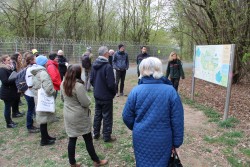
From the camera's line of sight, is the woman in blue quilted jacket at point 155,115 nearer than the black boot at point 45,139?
Yes

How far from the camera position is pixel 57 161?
452 centimetres

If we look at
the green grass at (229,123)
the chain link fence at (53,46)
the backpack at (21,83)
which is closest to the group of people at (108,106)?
the backpack at (21,83)

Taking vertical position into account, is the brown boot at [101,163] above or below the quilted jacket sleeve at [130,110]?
below

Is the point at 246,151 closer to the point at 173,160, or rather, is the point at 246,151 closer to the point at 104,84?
the point at 173,160

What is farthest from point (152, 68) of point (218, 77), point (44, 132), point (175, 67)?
point (175, 67)

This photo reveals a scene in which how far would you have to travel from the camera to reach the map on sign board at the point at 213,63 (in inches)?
257

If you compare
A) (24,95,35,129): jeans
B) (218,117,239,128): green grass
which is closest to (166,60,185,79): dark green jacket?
(218,117,239,128): green grass

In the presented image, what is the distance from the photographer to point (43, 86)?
4879 mm

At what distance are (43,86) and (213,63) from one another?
4.69 meters

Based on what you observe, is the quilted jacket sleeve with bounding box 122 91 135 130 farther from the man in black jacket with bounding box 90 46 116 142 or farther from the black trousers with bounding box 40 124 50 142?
the black trousers with bounding box 40 124 50 142

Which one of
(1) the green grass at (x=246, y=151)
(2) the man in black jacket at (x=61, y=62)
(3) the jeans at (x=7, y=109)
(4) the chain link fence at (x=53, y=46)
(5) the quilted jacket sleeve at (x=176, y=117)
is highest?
(4) the chain link fence at (x=53, y=46)

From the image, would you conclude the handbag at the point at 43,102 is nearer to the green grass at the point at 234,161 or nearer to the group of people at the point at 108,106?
the group of people at the point at 108,106

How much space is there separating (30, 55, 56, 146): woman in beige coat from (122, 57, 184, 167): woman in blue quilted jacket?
241 cm

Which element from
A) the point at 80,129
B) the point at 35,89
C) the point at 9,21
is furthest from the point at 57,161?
the point at 9,21
